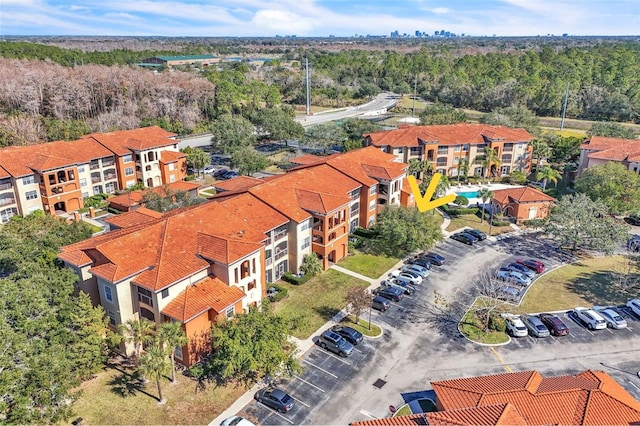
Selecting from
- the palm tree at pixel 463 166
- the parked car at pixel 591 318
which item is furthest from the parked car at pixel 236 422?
the palm tree at pixel 463 166

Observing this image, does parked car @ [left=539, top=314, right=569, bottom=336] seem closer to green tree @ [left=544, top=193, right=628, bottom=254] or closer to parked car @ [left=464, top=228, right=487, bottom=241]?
green tree @ [left=544, top=193, right=628, bottom=254]

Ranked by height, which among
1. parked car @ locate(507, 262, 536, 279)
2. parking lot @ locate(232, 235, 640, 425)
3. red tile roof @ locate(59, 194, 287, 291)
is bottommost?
parking lot @ locate(232, 235, 640, 425)

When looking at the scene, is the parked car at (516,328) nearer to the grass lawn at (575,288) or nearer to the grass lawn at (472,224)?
the grass lawn at (575,288)

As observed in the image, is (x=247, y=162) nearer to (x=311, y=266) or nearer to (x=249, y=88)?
(x=311, y=266)

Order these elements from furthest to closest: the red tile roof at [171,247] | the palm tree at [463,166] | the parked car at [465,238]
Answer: the palm tree at [463,166], the parked car at [465,238], the red tile roof at [171,247]

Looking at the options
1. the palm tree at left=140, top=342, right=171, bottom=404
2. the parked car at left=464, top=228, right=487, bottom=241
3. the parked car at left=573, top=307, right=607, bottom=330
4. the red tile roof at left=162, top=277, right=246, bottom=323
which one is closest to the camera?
the palm tree at left=140, top=342, right=171, bottom=404

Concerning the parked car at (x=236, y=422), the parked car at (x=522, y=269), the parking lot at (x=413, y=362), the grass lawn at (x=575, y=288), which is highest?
the parked car at (x=522, y=269)

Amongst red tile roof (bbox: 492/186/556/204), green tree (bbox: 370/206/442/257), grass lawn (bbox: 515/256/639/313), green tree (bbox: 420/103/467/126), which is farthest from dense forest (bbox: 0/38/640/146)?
grass lawn (bbox: 515/256/639/313)
